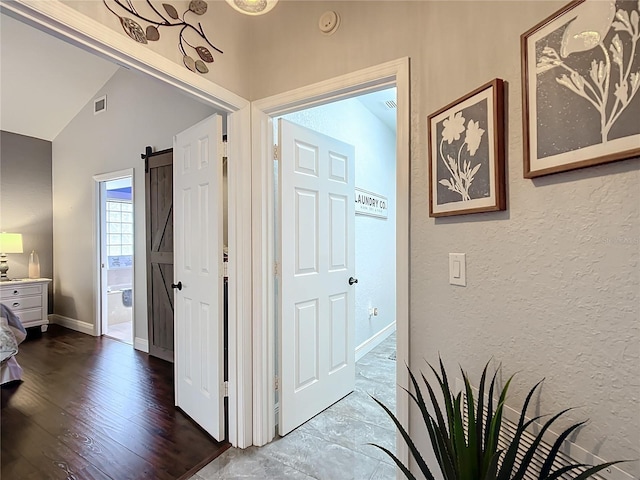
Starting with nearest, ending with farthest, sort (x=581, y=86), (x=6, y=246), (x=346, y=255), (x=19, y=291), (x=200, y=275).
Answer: (x=581, y=86)
(x=200, y=275)
(x=346, y=255)
(x=6, y=246)
(x=19, y=291)

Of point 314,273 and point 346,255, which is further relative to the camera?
point 346,255

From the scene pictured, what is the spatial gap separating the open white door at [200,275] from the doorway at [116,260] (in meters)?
2.53

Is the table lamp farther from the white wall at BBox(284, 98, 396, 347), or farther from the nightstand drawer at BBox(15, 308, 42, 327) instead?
the white wall at BBox(284, 98, 396, 347)

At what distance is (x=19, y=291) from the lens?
4.22m

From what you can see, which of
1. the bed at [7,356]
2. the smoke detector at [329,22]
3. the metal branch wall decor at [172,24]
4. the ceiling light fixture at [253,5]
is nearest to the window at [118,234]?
the bed at [7,356]

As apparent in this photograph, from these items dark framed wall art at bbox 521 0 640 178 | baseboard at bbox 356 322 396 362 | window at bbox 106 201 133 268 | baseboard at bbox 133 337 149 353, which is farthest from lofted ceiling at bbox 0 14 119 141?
baseboard at bbox 356 322 396 362

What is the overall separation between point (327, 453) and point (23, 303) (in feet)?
14.9

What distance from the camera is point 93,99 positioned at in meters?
4.29

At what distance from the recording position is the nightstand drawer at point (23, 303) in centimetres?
411

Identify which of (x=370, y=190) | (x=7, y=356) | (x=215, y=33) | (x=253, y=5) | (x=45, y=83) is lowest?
(x=7, y=356)

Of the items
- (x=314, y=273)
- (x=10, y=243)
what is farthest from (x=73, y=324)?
(x=314, y=273)

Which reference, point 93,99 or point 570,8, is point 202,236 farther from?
point 93,99

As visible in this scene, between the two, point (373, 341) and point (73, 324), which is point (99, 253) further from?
point (373, 341)

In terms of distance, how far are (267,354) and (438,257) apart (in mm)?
1212
